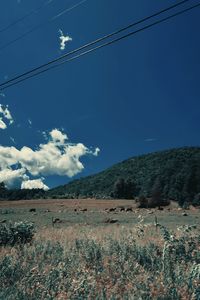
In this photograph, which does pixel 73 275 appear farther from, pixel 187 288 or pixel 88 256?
pixel 187 288

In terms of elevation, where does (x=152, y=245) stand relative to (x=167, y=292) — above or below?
above

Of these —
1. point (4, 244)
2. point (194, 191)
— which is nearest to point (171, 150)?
point (194, 191)

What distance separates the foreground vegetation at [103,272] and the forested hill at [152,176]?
7222cm

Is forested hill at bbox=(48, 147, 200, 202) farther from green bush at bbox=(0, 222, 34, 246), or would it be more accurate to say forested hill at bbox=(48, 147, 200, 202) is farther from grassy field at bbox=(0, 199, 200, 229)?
green bush at bbox=(0, 222, 34, 246)

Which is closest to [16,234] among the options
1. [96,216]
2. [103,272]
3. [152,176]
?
[103,272]

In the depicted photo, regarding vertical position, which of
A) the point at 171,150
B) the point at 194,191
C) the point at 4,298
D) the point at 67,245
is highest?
the point at 171,150

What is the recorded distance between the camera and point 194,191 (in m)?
83.9

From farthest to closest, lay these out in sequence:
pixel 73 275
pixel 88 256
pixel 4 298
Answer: pixel 88 256, pixel 73 275, pixel 4 298

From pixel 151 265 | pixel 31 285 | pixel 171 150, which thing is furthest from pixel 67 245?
pixel 171 150

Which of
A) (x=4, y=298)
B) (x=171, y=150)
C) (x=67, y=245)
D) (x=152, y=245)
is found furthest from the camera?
(x=171, y=150)

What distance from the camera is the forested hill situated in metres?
87.9

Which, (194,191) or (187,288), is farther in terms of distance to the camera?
(194,191)

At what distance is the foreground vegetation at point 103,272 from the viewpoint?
5.95 meters

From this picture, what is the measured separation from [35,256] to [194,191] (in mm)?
79063
